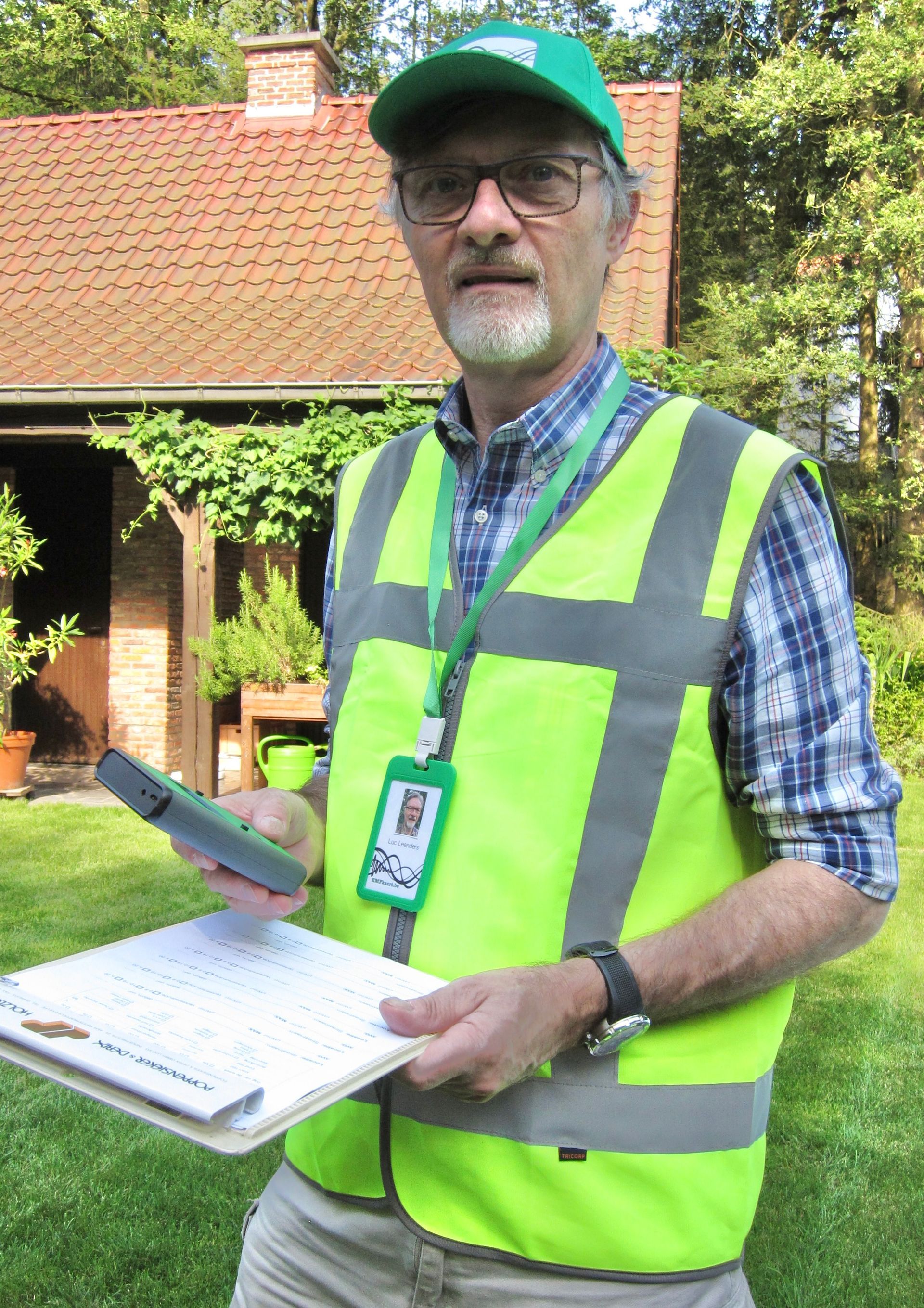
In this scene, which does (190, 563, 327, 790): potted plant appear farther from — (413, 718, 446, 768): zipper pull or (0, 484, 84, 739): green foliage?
(413, 718, 446, 768): zipper pull

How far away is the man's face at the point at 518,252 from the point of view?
153 cm

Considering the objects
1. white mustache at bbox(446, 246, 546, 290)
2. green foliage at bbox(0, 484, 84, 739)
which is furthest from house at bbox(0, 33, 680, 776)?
white mustache at bbox(446, 246, 546, 290)

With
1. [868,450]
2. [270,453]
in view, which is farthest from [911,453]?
[270,453]

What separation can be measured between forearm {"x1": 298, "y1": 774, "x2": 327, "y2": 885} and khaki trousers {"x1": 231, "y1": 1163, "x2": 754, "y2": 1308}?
38cm

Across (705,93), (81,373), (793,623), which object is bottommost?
(793,623)

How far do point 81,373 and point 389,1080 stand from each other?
27.6ft

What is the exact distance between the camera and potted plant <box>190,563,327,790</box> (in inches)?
339

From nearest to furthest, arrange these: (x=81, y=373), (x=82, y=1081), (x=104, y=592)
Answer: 1. (x=82, y=1081)
2. (x=81, y=373)
3. (x=104, y=592)

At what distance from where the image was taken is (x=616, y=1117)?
1.29 m

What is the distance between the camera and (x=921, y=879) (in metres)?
7.43

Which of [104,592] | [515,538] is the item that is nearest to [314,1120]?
[515,538]

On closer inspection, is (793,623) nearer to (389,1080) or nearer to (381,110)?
(389,1080)

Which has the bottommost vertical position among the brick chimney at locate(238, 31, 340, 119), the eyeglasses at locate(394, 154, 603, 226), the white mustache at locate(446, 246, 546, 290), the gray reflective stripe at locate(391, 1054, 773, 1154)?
the gray reflective stripe at locate(391, 1054, 773, 1154)

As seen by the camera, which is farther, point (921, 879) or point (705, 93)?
point (705, 93)
